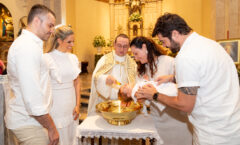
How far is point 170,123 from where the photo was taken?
270cm

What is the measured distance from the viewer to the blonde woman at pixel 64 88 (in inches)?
97.1

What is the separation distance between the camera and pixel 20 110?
166 centimetres

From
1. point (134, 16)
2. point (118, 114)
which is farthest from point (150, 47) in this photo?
point (134, 16)

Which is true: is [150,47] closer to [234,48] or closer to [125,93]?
[125,93]

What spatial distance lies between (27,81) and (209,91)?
1386 mm

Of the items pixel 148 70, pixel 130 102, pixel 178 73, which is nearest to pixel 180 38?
pixel 178 73

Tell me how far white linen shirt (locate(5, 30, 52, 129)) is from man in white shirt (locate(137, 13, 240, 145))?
42.9 inches

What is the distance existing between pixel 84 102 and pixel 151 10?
7.80 meters

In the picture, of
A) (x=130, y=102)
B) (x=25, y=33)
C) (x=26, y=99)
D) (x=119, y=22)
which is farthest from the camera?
(x=119, y=22)

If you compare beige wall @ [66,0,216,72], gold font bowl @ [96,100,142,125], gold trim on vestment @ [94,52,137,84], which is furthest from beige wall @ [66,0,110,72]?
gold font bowl @ [96,100,142,125]

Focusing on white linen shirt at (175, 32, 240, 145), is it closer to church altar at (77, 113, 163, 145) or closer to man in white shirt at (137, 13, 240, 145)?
man in white shirt at (137, 13, 240, 145)

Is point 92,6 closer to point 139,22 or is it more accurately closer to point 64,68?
point 139,22

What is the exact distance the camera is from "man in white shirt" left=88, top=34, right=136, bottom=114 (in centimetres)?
286

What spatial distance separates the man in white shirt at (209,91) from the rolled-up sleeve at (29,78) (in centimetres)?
109
